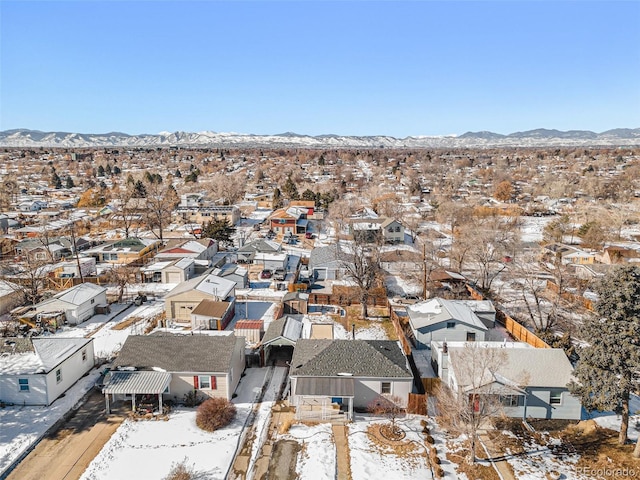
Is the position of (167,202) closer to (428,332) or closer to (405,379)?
(428,332)

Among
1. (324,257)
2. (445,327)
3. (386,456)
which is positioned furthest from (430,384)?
(324,257)

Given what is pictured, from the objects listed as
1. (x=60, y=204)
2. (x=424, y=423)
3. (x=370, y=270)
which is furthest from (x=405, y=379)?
(x=60, y=204)

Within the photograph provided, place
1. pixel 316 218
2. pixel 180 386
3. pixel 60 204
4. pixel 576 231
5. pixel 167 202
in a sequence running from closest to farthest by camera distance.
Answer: pixel 180 386
pixel 576 231
pixel 316 218
pixel 167 202
pixel 60 204

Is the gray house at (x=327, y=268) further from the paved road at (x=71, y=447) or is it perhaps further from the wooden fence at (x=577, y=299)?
the paved road at (x=71, y=447)

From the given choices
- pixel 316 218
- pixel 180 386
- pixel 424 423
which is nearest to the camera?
pixel 424 423

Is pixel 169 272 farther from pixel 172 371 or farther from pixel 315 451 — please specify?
pixel 315 451

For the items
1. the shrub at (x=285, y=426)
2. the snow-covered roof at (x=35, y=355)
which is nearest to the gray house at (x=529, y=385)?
the shrub at (x=285, y=426)

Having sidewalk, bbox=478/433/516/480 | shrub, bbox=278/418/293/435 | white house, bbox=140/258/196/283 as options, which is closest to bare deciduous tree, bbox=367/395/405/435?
sidewalk, bbox=478/433/516/480
